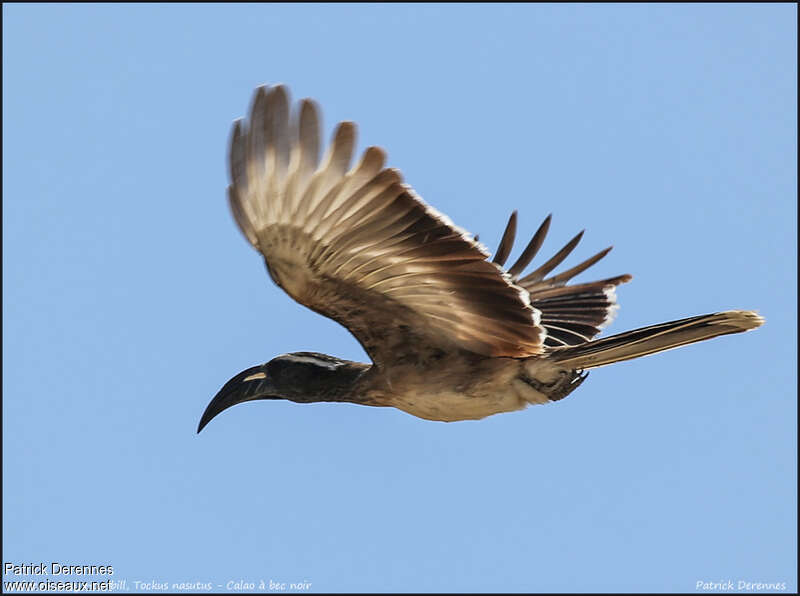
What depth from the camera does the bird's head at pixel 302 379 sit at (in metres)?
7.65

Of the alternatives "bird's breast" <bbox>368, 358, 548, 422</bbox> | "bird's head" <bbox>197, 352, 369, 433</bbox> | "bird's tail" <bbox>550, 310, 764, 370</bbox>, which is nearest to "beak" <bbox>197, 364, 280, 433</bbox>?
"bird's head" <bbox>197, 352, 369, 433</bbox>

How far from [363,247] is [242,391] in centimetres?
202

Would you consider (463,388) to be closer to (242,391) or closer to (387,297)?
(387,297)

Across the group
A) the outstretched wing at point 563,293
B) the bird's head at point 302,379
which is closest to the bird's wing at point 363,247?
the bird's head at point 302,379

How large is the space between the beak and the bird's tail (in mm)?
2067

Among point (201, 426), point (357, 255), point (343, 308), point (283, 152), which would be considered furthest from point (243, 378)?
point (283, 152)

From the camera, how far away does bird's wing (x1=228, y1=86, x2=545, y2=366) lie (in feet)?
19.0

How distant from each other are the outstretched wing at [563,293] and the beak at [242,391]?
5.81 ft

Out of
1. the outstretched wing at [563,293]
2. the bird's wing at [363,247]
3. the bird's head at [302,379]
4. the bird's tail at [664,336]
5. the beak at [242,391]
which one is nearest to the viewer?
the bird's wing at [363,247]

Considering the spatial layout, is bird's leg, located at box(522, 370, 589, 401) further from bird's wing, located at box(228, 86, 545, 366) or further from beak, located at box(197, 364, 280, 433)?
beak, located at box(197, 364, 280, 433)

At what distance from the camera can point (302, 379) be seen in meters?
7.72

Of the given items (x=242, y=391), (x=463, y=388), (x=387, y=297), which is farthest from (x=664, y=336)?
(x=242, y=391)

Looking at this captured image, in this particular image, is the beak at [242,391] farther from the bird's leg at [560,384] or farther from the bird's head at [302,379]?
the bird's leg at [560,384]

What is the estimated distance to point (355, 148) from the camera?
5746mm
